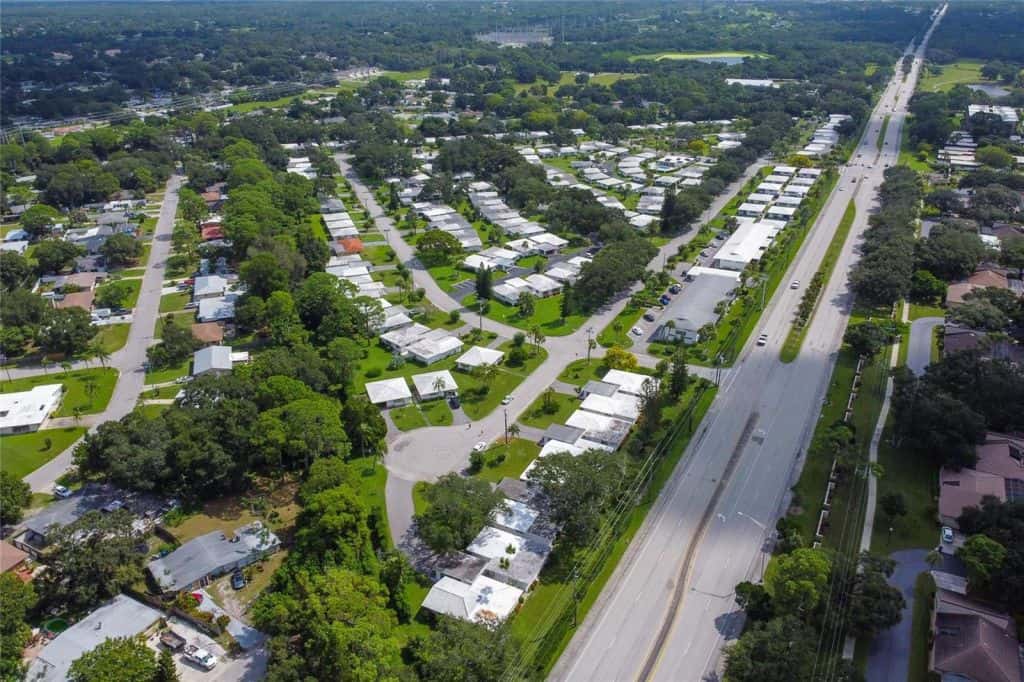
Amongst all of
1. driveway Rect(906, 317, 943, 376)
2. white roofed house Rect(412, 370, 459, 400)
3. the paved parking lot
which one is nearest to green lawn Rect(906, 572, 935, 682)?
driveway Rect(906, 317, 943, 376)

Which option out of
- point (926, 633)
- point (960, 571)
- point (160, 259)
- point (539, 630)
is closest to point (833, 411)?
point (960, 571)

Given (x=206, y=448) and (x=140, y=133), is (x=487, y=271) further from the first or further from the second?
(x=140, y=133)

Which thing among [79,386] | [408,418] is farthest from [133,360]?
[408,418]

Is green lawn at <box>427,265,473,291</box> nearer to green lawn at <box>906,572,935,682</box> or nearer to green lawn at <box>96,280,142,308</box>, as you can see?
green lawn at <box>96,280,142,308</box>

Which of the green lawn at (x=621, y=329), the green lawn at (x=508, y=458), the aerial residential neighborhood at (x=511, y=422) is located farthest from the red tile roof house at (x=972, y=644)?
the green lawn at (x=621, y=329)

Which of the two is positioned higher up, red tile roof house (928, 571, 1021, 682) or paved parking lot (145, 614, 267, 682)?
red tile roof house (928, 571, 1021, 682)

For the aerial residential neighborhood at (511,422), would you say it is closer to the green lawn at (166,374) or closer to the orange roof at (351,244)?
the green lawn at (166,374)
